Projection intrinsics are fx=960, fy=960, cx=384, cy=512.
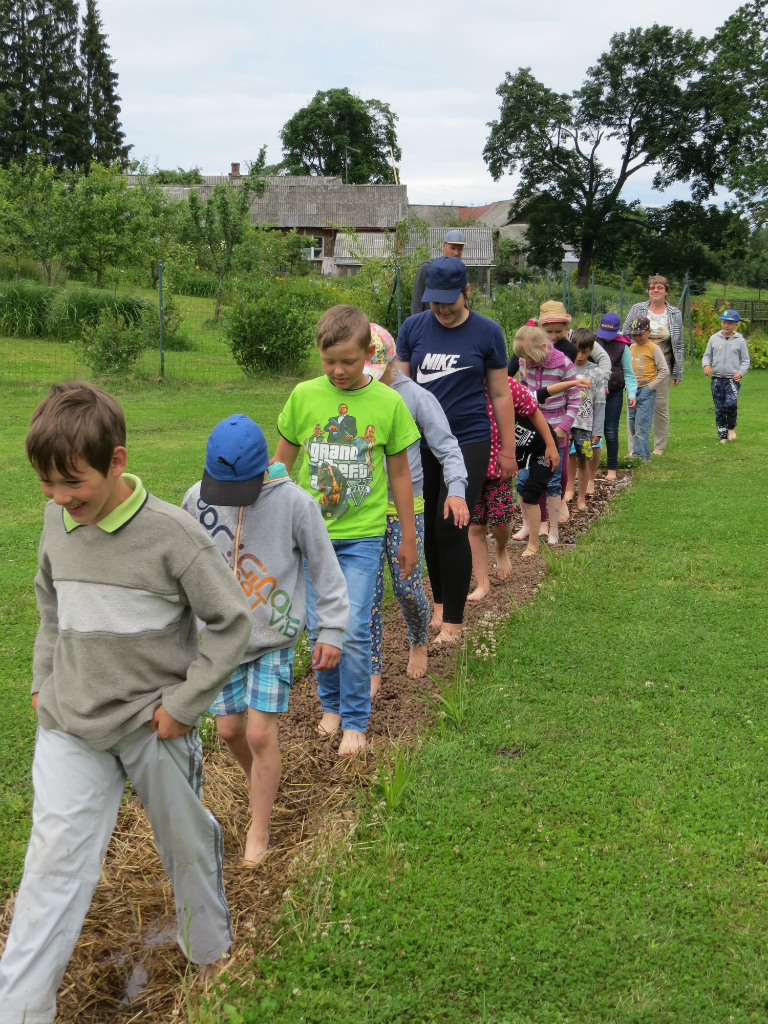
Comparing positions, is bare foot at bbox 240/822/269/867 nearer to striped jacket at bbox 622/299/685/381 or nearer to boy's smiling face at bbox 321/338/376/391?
boy's smiling face at bbox 321/338/376/391

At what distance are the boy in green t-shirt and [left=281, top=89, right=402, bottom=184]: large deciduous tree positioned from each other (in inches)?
2937

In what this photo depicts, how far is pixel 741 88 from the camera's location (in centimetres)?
4331

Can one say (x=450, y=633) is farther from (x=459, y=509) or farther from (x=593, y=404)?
(x=593, y=404)

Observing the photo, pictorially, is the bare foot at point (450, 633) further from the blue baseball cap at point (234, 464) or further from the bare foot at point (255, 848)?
the blue baseball cap at point (234, 464)

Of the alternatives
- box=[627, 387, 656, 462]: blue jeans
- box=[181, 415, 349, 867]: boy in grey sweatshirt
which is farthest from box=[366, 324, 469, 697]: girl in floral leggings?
box=[627, 387, 656, 462]: blue jeans

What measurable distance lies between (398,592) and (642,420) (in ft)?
25.3

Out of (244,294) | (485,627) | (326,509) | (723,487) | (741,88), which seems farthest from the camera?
(741,88)

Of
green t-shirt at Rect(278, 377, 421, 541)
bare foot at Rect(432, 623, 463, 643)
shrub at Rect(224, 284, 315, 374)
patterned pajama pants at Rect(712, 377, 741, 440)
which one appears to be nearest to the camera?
green t-shirt at Rect(278, 377, 421, 541)

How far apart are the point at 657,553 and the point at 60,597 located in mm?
5802

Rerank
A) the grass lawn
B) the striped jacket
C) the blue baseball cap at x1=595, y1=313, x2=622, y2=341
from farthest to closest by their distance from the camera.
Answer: the striped jacket → the blue baseball cap at x1=595, y1=313, x2=622, y2=341 → the grass lawn

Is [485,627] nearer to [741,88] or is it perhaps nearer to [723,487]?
[723,487]

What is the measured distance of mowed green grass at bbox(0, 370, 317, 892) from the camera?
3943mm

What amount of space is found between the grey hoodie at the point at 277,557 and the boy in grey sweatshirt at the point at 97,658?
26.3 inches

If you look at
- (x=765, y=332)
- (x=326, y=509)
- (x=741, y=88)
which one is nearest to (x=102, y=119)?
(x=741, y=88)
